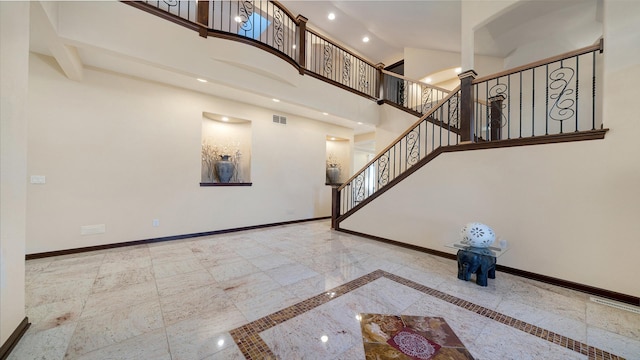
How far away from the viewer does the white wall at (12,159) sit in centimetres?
142

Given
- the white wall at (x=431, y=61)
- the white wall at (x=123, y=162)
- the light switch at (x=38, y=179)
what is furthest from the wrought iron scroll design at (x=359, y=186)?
the light switch at (x=38, y=179)

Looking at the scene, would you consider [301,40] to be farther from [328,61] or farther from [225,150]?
[225,150]

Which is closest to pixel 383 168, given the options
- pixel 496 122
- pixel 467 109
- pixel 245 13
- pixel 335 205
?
pixel 335 205

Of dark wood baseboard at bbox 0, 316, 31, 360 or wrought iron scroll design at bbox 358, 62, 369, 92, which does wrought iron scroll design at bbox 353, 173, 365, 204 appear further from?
dark wood baseboard at bbox 0, 316, 31, 360

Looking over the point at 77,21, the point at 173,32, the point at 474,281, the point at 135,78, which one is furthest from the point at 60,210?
the point at 474,281

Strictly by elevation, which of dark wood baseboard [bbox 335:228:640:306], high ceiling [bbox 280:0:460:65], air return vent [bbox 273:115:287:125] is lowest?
dark wood baseboard [bbox 335:228:640:306]

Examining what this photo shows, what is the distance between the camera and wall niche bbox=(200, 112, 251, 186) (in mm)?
4977

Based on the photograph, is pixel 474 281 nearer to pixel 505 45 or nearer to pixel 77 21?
pixel 505 45

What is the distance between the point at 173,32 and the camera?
3.08 m

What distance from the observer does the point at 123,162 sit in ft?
12.1

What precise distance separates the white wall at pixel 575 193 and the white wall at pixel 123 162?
13.0 ft

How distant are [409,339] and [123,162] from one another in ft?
14.8

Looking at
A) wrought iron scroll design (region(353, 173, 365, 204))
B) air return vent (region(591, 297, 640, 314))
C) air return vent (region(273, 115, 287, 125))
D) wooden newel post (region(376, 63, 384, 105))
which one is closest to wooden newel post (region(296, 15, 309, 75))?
air return vent (region(273, 115, 287, 125))

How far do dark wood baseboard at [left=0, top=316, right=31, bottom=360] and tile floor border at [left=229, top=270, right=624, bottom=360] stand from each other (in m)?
1.29
